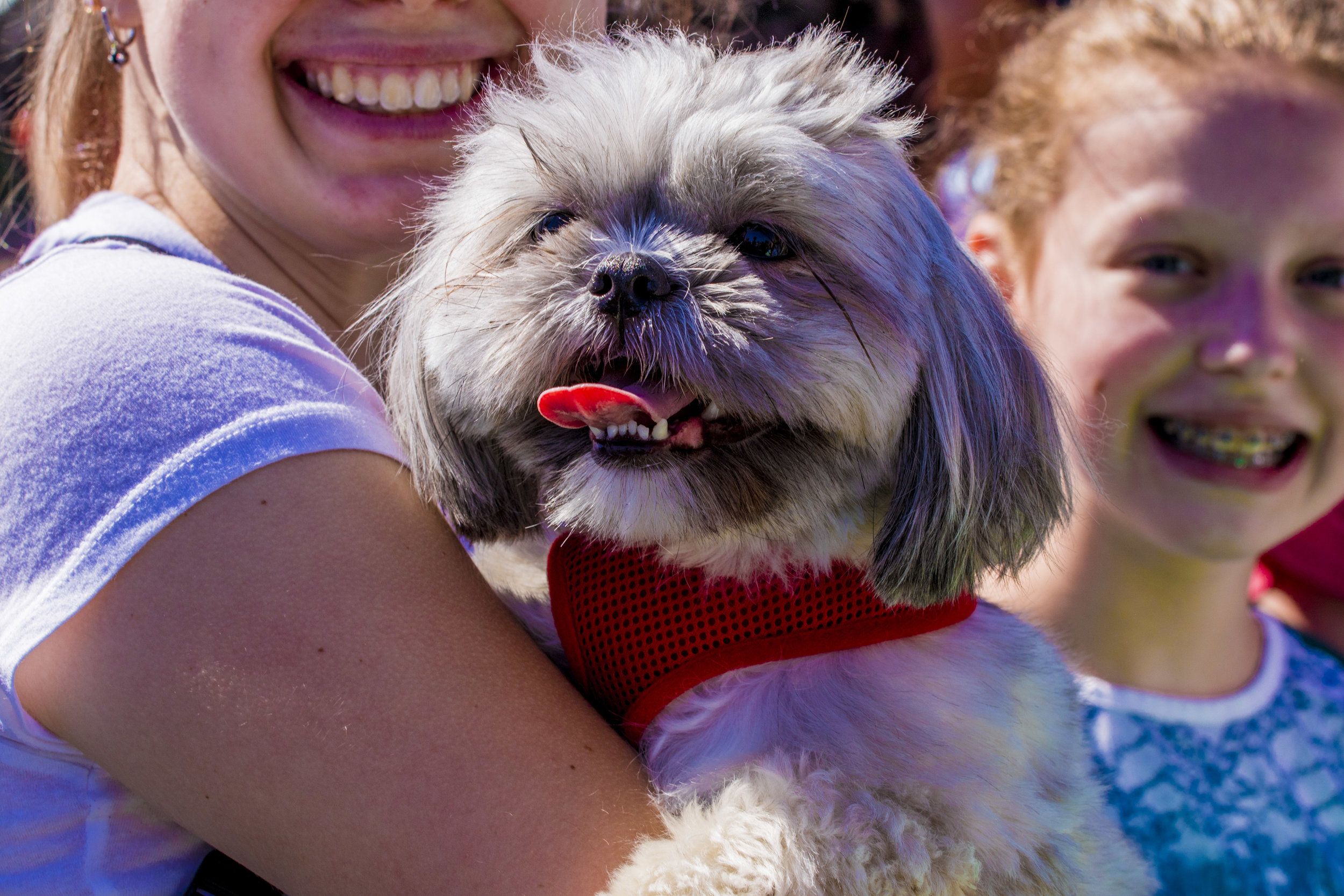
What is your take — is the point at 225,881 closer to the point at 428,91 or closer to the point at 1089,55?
the point at 428,91

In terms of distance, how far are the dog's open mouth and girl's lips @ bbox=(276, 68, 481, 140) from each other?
93 cm

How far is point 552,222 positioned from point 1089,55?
2.32m

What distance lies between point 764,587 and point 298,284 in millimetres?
1379

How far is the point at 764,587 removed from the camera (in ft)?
5.99

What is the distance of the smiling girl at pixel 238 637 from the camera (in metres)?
1.42

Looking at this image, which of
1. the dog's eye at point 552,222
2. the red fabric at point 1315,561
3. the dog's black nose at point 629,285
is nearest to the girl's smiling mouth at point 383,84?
the dog's eye at point 552,222

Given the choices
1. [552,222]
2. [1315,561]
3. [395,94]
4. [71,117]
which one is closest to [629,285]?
[552,222]

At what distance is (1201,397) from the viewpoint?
2846mm

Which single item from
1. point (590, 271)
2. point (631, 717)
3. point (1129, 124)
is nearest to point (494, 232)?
point (590, 271)

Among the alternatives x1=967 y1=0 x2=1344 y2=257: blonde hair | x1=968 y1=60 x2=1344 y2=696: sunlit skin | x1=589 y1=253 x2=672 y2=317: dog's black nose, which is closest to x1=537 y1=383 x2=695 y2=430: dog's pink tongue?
x1=589 y1=253 x2=672 y2=317: dog's black nose

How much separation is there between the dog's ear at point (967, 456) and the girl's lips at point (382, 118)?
3.85 ft

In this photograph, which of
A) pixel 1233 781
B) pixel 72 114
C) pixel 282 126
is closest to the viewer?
pixel 282 126

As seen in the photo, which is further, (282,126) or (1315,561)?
(1315,561)

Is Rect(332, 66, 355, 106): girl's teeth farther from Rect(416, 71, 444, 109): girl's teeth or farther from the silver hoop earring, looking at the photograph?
the silver hoop earring
